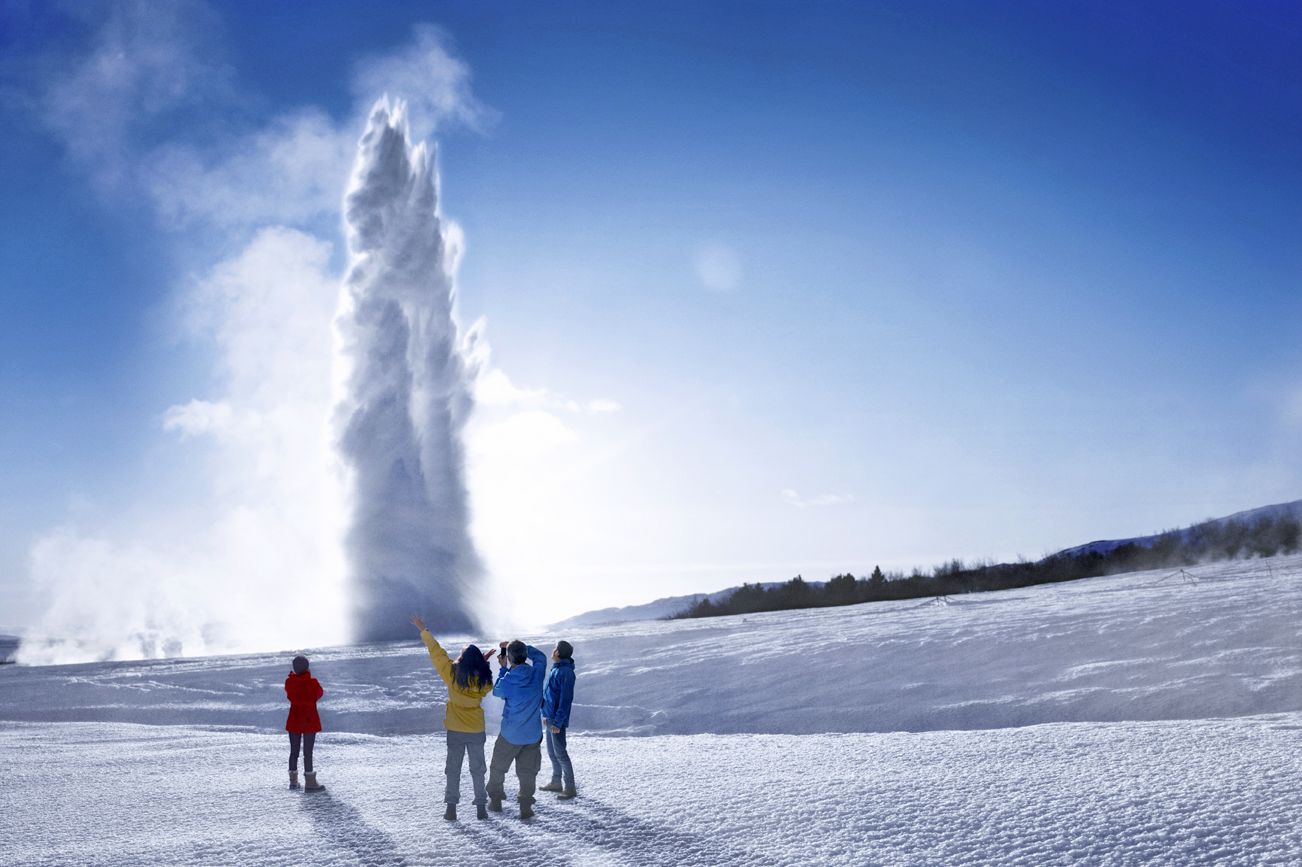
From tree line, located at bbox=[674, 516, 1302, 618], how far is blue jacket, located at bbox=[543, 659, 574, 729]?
23.1m

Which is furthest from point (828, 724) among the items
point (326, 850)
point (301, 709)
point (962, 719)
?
point (326, 850)

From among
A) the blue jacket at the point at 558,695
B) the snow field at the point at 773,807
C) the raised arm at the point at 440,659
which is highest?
the raised arm at the point at 440,659

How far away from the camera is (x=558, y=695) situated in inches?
310

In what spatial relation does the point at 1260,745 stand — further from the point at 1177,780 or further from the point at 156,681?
the point at 156,681

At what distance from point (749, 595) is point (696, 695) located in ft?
76.5

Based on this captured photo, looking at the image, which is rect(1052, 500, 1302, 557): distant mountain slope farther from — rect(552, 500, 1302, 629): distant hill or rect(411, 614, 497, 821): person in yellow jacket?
rect(411, 614, 497, 821): person in yellow jacket

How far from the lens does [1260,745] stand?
293 inches

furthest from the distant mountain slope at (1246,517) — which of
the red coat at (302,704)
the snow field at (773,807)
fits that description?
the red coat at (302,704)

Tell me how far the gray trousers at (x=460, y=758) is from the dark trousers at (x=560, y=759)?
0.81 meters

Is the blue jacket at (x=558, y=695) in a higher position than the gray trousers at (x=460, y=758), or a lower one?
higher

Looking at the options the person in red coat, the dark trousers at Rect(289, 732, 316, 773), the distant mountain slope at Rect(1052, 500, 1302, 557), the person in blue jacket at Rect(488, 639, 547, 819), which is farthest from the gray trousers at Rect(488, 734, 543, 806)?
the distant mountain slope at Rect(1052, 500, 1302, 557)

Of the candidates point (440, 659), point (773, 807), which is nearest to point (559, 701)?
point (440, 659)

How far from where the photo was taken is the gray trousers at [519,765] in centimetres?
702

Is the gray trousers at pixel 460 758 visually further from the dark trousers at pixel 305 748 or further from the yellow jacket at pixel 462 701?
the dark trousers at pixel 305 748
